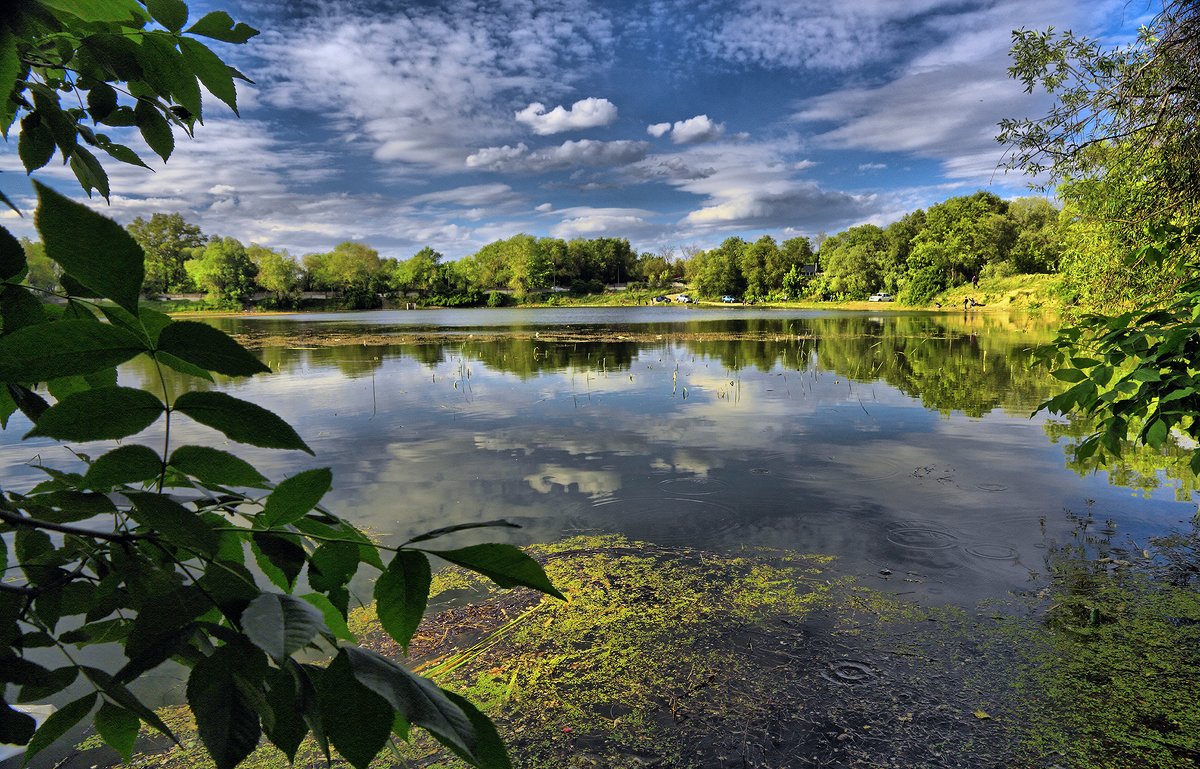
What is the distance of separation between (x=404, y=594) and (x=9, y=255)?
0.55 meters

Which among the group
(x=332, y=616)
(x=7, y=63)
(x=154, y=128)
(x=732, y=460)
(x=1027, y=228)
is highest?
(x=1027, y=228)

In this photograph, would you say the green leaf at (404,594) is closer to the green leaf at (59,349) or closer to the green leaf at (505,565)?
the green leaf at (505,565)

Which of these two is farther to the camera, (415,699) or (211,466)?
(211,466)

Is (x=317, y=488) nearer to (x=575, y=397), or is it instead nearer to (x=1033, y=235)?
(x=575, y=397)

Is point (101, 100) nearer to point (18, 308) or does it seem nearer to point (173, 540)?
point (18, 308)

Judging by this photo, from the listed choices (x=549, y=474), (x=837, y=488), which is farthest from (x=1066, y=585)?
(x=549, y=474)

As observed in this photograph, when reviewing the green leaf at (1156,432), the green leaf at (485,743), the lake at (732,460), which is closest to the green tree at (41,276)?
the green leaf at (485,743)

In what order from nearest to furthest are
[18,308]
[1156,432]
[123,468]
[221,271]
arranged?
[123,468] < [18,308] < [1156,432] < [221,271]

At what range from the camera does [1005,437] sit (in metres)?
9.42

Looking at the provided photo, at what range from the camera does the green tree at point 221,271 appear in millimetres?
83250

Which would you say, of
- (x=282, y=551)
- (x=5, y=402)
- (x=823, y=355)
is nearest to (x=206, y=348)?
(x=282, y=551)

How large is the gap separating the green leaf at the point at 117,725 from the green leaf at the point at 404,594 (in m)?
0.42

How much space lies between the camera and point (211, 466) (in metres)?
0.65

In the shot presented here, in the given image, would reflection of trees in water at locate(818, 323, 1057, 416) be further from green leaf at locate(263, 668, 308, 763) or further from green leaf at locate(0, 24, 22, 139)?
green leaf at locate(0, 24, 22, 139)
